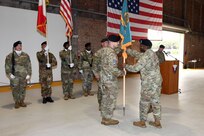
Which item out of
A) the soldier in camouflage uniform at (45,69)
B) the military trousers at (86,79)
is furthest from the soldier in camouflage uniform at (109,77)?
the military trousers at (86,79)

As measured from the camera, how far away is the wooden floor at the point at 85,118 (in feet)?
12.1

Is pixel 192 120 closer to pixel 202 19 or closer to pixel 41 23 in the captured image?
pixel 41 23

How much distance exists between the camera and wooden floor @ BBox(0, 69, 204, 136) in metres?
3.67

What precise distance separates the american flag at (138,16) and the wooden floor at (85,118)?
3.21 metres

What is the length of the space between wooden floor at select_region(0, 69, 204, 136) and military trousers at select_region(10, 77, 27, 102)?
28cm

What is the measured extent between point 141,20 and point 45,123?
627 centimetres

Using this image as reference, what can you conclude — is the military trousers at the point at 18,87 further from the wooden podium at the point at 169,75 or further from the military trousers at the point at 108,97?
the wooden podium at the point at 169,75

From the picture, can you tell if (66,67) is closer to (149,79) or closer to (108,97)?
(108,97)

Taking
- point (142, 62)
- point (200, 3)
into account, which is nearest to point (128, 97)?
point (142, 62)

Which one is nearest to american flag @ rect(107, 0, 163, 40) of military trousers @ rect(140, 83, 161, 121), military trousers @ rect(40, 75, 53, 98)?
military trousers @ rect(40, 75, 53, 98)

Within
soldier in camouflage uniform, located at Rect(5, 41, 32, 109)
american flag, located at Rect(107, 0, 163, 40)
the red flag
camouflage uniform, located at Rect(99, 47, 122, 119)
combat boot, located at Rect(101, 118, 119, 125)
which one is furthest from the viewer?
american flag, located at Rect(107, 0, 163, 40)

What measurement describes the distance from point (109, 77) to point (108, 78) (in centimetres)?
2

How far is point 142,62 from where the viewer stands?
3711mm

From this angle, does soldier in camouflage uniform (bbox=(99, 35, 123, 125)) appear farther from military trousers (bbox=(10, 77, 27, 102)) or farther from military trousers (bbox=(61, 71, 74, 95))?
military trousers (bbox=(61, 71, 74, 95))
